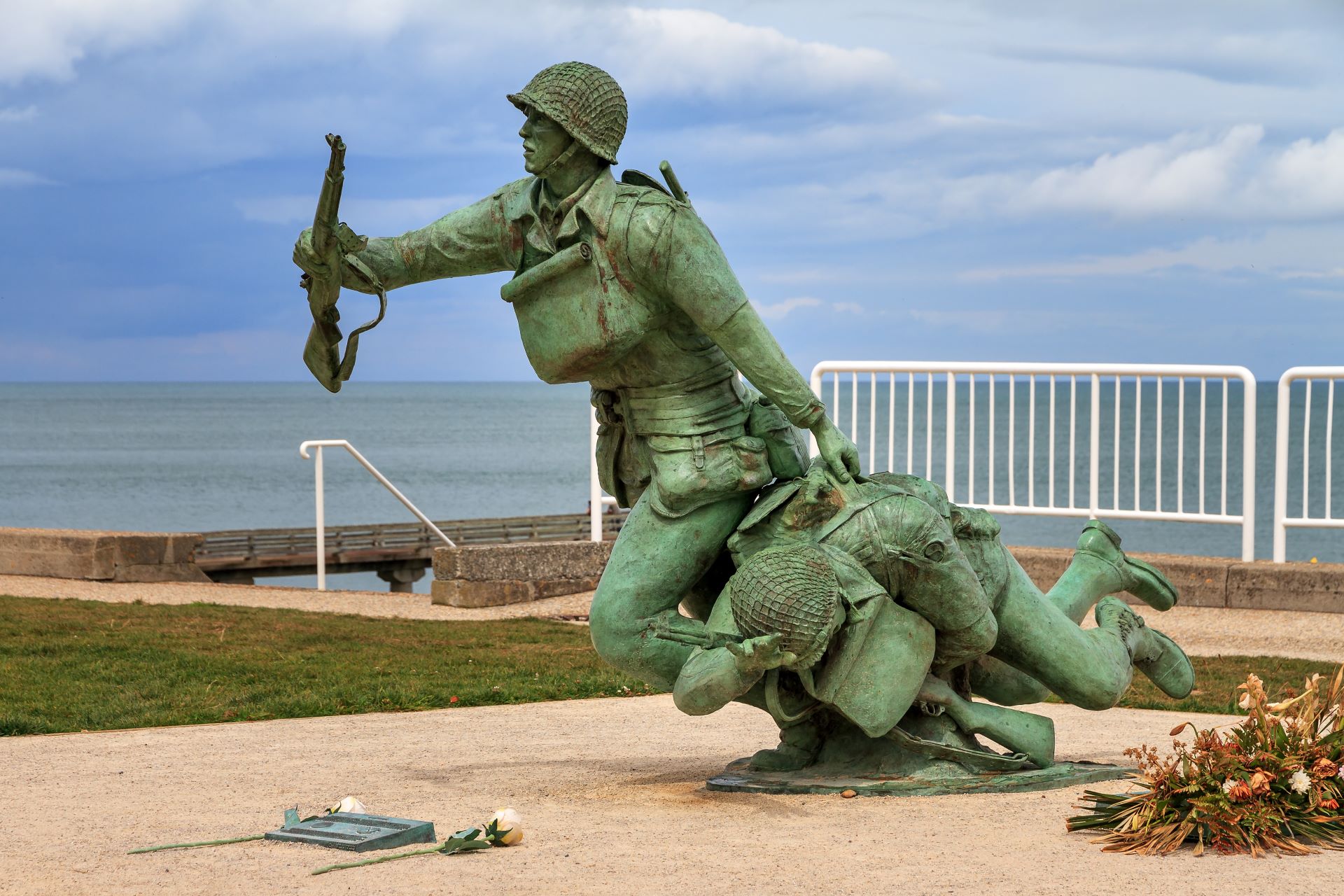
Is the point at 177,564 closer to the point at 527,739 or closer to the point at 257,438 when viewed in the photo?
the point at 527,739

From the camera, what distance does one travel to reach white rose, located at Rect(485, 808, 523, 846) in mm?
4637

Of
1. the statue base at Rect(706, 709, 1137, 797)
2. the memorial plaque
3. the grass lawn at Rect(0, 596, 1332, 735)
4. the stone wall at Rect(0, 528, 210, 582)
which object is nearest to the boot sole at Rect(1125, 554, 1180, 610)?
the statue base at Rect(706, 709, 1137, 797)

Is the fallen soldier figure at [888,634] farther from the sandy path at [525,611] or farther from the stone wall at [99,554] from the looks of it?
the stone wall at [99,554]

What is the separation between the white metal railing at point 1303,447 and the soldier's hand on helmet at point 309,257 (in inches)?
275

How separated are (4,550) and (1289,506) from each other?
9880mm

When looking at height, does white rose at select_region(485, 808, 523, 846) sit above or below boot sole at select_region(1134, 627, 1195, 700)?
below

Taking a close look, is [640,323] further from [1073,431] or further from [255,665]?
[1073,431]

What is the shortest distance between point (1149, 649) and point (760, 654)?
192 centimetres

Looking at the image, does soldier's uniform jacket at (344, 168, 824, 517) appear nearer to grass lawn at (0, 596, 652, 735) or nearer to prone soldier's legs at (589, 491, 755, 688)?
prone soldier's legs at (589, 491, 755, 688)

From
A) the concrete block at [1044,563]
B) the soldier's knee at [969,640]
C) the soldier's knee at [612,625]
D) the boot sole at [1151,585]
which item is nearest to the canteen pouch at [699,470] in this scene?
the soldier's knee at [612,625]

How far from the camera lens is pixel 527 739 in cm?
686

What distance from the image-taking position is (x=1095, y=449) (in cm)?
1109

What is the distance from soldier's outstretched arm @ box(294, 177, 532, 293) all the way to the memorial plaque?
1732 mm

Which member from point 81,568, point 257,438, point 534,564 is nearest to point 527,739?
point 534,564
